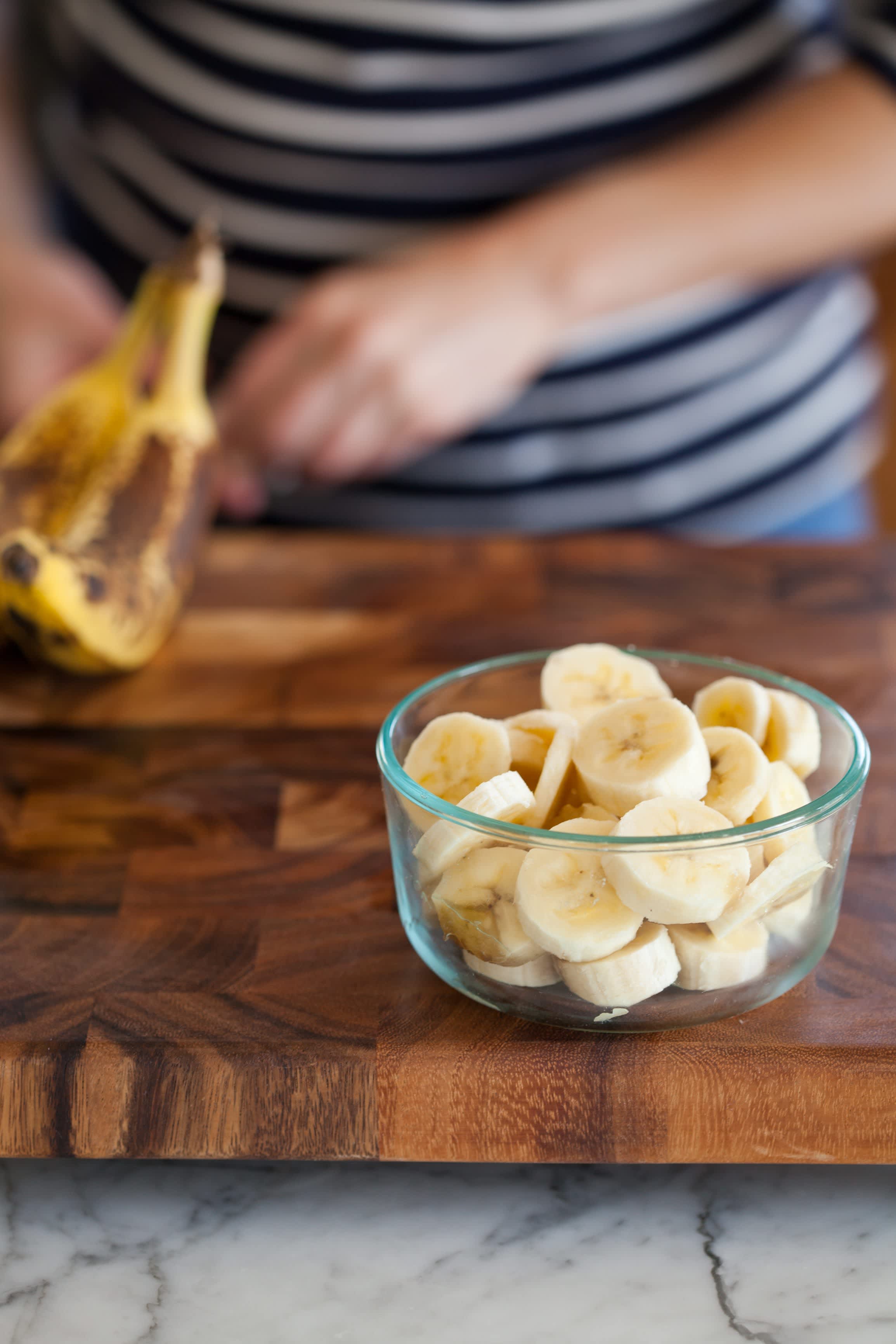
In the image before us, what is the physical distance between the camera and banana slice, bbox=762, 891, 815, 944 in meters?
0.64

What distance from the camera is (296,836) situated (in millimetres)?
818

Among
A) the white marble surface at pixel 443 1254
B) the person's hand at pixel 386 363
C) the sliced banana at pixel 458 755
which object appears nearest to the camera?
the white marble surface at pixel 443 1254

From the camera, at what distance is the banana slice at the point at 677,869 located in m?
0.58

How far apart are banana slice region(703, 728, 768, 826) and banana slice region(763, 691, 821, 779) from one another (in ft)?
0.10

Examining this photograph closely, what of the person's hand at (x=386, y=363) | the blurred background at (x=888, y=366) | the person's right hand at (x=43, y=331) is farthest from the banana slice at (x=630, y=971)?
the blurred background at (x=888, y=366)

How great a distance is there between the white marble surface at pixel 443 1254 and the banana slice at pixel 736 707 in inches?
8.6

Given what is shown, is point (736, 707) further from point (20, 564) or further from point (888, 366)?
point (888, 366)

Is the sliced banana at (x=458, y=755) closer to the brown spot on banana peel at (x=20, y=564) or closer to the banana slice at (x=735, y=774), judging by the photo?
the banana slice at (x=735, y=774)

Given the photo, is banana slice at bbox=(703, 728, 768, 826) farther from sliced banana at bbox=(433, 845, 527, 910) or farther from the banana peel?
the banana peel

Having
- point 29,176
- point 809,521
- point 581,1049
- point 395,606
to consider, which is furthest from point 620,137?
point 581,1049

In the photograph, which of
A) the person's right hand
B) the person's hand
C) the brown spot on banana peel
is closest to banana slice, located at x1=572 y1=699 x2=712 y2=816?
the brown spot on banana peel

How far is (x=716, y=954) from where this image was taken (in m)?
0.62

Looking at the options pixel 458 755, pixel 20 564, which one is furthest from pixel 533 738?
pixel 20 564

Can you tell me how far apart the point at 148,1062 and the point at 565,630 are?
0.55 m
